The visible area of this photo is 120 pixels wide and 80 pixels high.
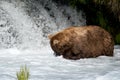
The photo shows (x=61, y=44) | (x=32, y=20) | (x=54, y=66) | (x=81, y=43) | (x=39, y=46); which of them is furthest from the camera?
(x=32, y=20)

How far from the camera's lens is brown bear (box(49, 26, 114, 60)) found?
1058 cm

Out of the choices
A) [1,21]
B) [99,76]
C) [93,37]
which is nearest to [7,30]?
[1,21]

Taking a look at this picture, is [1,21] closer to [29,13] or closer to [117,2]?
[29,13]

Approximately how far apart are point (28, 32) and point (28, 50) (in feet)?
2.80

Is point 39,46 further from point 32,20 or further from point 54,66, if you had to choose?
point 54,66

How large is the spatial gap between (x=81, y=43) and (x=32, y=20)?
283cm

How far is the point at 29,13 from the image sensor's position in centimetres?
1317

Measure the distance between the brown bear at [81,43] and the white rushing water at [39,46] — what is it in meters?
0.21

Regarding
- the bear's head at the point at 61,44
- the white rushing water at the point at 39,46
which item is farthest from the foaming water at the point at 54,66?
the bear's head at the point at 61,44

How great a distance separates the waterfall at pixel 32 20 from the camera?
40.5 ft

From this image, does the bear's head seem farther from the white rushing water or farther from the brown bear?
the white rushing water

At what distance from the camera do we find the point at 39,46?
1248 centimetres

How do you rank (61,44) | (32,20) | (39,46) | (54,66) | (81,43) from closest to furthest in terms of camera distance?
(54,66) < (61,44) < (81,43) < (39,46) < (32,20)

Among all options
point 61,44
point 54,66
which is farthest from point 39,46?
point 54,66
